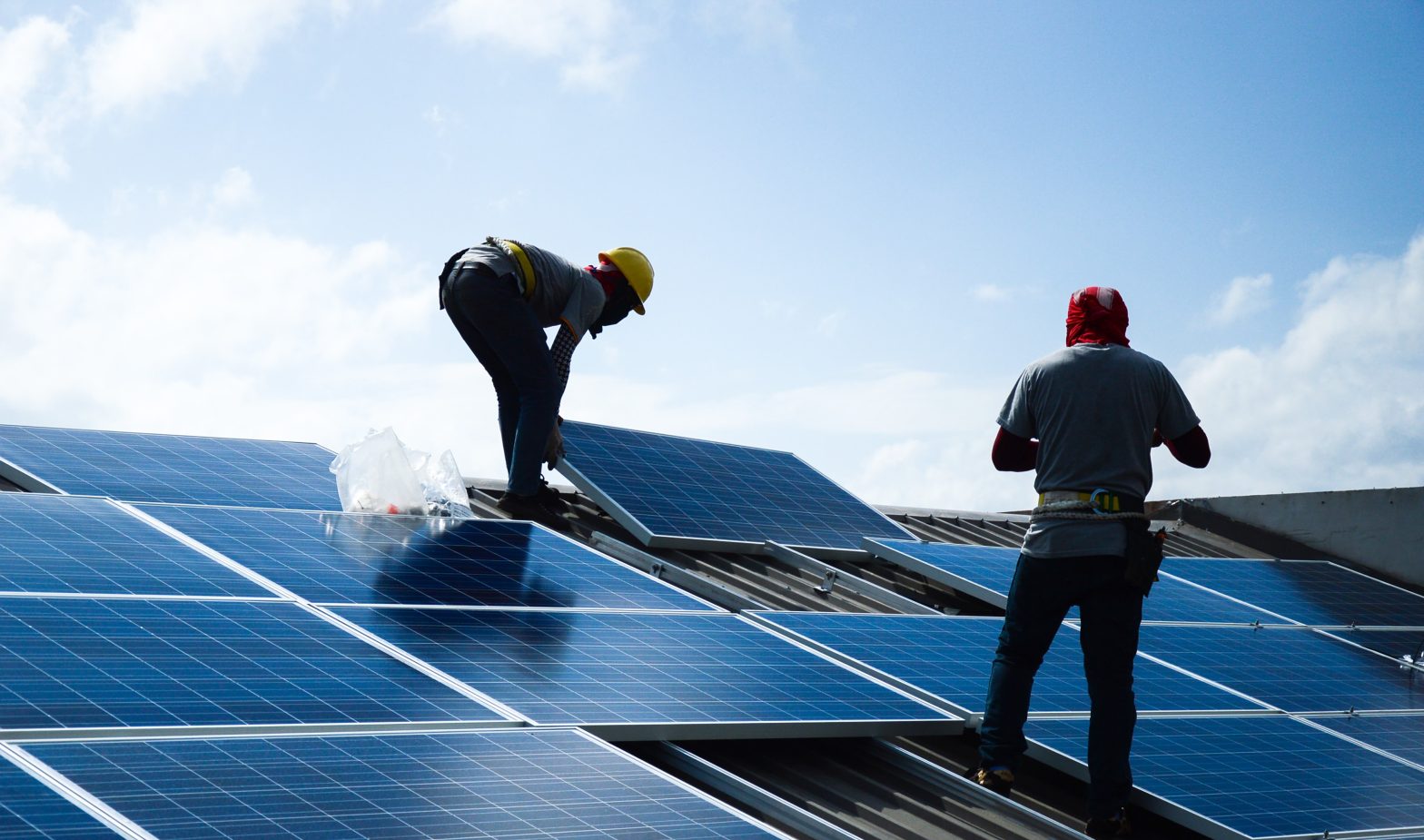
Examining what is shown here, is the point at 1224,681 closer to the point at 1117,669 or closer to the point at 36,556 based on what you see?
the point at 1117,669

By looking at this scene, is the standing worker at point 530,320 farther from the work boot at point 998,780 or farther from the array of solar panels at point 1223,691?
the work boot at point 998,780

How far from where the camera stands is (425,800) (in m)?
4.57

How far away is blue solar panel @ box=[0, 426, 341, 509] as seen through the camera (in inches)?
354

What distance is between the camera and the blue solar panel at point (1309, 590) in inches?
457

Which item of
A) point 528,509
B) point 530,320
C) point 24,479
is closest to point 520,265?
point 530,320

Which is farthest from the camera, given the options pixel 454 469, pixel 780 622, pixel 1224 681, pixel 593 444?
pixel 593 444

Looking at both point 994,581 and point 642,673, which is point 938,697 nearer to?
point 642,673

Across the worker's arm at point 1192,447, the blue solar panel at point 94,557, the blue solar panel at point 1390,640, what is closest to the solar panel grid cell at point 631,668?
the blue solar panel at point 94,557

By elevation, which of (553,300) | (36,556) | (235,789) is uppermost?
(553,300)

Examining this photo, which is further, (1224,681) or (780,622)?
(1224,681)

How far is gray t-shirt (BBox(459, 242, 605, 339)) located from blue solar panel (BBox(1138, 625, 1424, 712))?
4150 mm

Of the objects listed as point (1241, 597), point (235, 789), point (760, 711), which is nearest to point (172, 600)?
point (235, 789)

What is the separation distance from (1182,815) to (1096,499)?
1363 millimetres

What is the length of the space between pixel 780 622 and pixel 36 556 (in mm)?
3557
